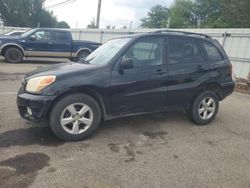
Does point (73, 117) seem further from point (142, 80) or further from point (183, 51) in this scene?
point (183, 51)

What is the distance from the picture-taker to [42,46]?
47.0 feet

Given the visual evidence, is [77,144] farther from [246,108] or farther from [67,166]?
[246,108]

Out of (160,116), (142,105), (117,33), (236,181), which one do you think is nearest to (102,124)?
(142,105)

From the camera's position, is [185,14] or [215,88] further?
[185,14]

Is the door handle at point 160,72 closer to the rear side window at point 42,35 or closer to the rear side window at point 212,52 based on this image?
the rear side window at point 212,52

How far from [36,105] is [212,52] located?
11.8 ft

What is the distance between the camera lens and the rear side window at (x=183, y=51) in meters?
5.32

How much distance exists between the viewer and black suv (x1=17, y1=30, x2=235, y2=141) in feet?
14.4

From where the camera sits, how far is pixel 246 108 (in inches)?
292

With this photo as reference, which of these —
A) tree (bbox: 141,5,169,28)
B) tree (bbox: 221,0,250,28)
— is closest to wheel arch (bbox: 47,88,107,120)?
tree (bbox: 221,0,250,28)

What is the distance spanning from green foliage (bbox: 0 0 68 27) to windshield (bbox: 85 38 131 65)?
2010 inches

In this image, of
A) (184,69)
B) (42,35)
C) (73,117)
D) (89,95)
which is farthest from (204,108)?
(42,35)

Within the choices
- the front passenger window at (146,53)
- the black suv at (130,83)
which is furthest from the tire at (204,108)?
the front passenger window at (146,53)

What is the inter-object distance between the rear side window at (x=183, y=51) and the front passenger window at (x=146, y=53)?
0.23m
